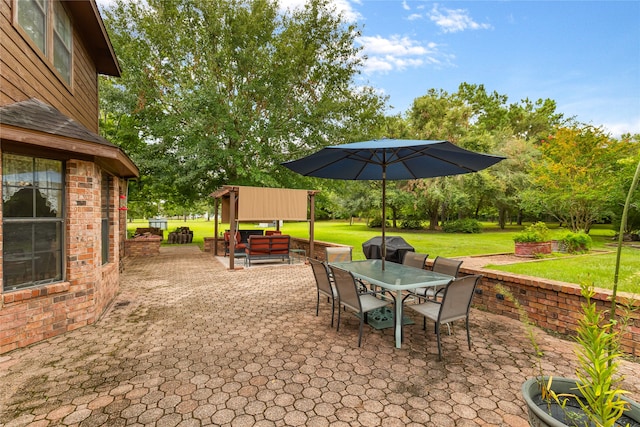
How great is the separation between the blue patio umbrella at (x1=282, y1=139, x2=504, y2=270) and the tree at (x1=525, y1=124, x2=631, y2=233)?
10762 mm

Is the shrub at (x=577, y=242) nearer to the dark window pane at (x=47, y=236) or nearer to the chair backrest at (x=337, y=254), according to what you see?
the chair backrest at (x=337, y=254)

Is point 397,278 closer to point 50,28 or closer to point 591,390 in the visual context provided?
point 591,390

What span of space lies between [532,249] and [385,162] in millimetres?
7558

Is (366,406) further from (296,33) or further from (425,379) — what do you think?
(296,33)

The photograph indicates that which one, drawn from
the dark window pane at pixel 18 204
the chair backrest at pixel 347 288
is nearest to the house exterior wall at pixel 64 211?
the dark window pane at pixel 18 204

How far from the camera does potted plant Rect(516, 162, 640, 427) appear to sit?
1.50 meters

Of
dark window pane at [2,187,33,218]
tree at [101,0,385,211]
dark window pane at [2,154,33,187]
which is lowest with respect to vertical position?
dark window pane at [2,187,33,218]

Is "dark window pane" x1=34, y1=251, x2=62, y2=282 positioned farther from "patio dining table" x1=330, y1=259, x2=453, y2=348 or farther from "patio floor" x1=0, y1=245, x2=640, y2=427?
"patio dining table" x1=330, y1=259, x2=453, y2=348

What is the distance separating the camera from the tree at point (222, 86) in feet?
40.1

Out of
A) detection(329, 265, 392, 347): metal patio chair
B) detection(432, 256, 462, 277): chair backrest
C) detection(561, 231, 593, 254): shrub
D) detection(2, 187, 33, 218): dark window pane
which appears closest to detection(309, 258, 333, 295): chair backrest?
detection(329, 265, 392, 347): metal patio chair

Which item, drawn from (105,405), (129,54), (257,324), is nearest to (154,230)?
(129,54)

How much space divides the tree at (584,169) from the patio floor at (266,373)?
11.3m

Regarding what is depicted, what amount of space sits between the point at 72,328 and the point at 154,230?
1289 centimetres

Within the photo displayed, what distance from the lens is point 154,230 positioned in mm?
15953
